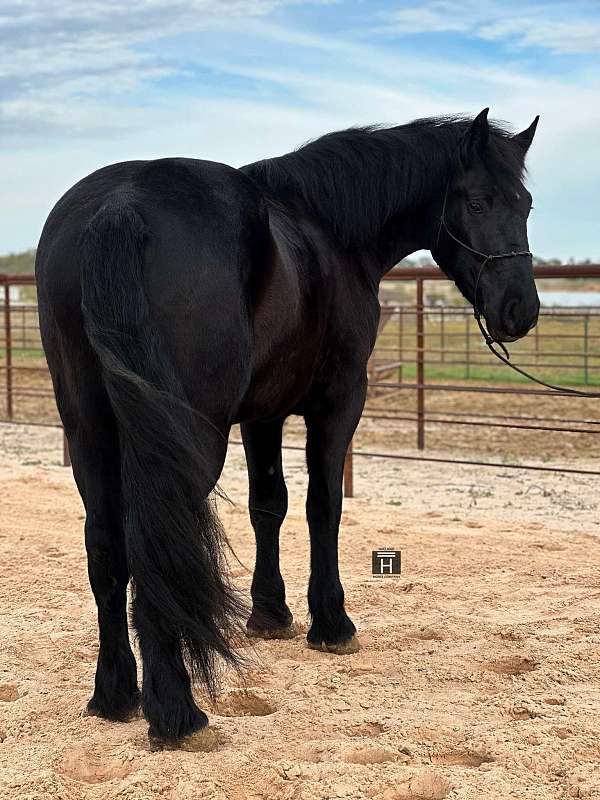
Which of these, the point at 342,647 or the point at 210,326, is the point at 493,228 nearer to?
the point at 210,326

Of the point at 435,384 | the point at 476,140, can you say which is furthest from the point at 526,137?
the point at 435,384

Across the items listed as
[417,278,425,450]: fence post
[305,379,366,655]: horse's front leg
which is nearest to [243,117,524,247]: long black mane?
[305,379,366,655]: horse's front leg

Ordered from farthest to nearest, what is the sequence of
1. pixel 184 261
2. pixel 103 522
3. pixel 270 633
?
1. pixel 270 633
2. pixel 103 522
3. pixel 184 261

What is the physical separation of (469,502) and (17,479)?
339 cm

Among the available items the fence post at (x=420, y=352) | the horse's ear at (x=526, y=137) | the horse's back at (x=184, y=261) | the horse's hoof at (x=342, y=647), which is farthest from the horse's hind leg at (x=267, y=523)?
the fence post at (x=420, y=352)

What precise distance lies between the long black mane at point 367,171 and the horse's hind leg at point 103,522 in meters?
1.18

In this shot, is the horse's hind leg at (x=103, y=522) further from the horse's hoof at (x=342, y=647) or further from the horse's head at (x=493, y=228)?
the horse's head at (x=493, y=228)

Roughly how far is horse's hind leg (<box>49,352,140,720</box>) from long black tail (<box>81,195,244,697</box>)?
17 cm

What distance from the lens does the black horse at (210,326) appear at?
2.45 metres

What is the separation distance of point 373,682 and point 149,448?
136 centimetres

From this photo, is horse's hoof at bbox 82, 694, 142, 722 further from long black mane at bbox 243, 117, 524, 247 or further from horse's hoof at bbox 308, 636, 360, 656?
long black mane at bbox 243, 117, 524, 247

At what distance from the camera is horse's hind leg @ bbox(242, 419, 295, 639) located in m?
3.76

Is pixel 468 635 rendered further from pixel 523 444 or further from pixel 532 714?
pixel 523 444

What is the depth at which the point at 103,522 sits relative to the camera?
107 inches
